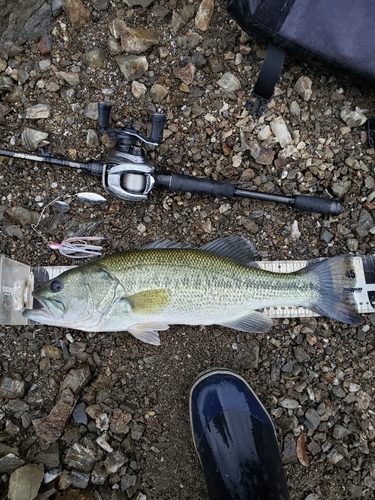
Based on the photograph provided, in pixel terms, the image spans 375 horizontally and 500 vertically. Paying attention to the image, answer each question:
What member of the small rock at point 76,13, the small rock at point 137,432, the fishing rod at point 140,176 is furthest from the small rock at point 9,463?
the small rock at point 76,13

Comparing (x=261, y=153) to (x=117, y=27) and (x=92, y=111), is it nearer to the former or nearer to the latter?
(x=92, y=111)

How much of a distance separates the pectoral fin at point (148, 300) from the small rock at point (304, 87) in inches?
86.7

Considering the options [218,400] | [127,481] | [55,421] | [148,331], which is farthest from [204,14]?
[127,481]

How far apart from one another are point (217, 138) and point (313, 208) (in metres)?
1.06

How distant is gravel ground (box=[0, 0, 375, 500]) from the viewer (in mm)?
3449

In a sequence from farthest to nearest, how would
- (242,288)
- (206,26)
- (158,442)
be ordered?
1. (206,26)
2. (158,442)
3. (242,288)

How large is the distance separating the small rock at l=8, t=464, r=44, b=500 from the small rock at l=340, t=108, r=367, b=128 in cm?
399

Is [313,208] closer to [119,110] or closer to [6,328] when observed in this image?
[119,110]

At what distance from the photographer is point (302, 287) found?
316 cm

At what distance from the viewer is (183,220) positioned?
3627 mm

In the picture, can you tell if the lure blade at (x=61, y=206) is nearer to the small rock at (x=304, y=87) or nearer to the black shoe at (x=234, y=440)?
the black shoe at (x=234, y=440)

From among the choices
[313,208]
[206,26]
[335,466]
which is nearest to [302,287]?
[313,208]

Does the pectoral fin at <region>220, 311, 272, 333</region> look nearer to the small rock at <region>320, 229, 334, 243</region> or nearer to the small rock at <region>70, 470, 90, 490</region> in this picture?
the small rock at <region>320, 229, 334, 243</region>

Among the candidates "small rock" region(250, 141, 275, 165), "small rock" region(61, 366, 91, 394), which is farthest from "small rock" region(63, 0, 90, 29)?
"small rock" region(61, 366, 91, 394)
